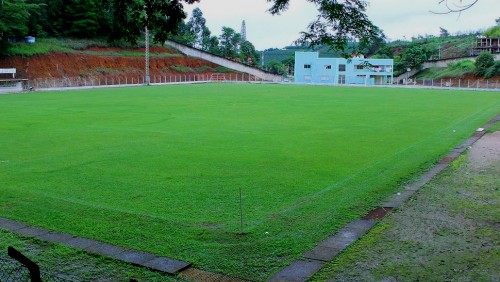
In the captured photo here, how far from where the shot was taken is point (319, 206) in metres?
7.68

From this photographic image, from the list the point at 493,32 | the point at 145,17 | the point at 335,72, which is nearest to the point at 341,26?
the point at 145,17

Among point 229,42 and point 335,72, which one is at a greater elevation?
point 229,42

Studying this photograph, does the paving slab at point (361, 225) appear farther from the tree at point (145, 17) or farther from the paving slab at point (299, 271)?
the tree at point (145, 17)

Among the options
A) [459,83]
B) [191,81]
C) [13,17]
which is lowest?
[459,83]

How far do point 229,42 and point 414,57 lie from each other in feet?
92.7

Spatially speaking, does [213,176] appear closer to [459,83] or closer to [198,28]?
[459,83]

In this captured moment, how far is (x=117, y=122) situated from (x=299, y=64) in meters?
52.6

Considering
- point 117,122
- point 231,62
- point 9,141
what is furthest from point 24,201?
point 231,62

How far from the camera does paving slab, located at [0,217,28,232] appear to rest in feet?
21.6

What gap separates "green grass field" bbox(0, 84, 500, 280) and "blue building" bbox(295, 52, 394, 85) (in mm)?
45870

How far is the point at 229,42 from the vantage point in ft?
260

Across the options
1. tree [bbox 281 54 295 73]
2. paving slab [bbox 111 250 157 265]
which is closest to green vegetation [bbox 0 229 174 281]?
paving slab [bbox 111 250 157 265]

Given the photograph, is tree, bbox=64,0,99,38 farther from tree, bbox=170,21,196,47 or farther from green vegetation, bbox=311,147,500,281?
green vegetation, bbox=311,147,500,281

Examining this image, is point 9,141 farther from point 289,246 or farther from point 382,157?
point 289,246
